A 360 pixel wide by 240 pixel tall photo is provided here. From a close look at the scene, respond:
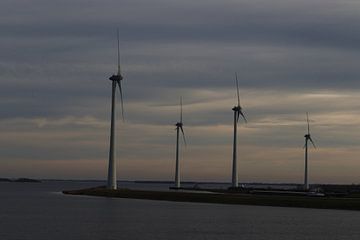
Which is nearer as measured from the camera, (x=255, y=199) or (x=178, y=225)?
(x=178, y=225)

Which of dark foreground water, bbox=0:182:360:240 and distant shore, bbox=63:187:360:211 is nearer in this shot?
dark foreground water, bbox=0:182:360:240

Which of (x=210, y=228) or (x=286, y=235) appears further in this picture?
(x=210, y=228)

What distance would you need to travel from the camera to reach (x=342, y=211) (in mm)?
96250

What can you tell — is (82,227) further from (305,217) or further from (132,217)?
(305,217)

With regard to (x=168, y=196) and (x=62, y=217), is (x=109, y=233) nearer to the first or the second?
(x=62, y=217)

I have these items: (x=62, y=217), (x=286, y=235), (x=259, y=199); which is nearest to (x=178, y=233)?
(x=286, y=235)

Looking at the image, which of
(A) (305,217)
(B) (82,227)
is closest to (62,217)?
(B) (82,227)

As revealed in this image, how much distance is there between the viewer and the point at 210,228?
67812mm

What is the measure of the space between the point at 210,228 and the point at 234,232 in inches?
146

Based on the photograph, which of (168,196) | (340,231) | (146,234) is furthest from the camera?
(168,196)

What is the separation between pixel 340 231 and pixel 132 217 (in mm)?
23592

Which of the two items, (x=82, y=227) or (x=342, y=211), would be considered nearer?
(x=82, y=227)

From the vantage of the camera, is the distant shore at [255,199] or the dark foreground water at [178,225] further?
the distant shore at [255,199]

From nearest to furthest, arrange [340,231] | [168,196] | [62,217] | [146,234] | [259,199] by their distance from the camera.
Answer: [146,234]
[340,231]
[62,217]
[259,199]
[168,196]
